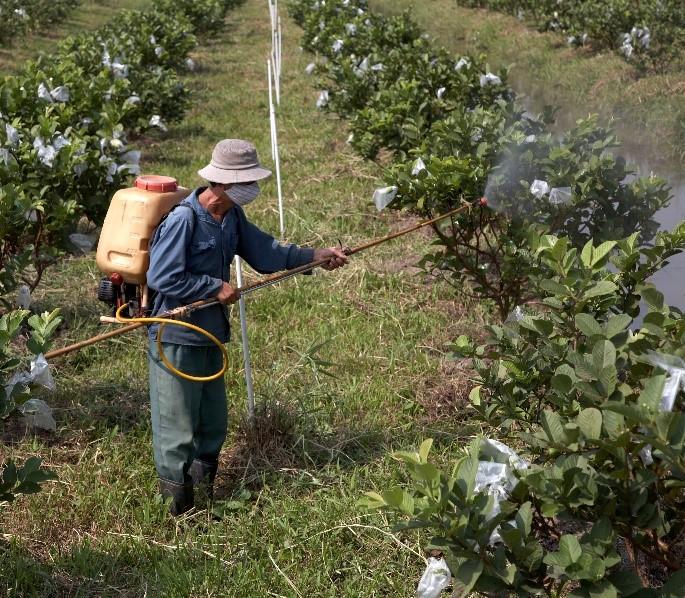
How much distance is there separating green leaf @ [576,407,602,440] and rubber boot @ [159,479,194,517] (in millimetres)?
1831

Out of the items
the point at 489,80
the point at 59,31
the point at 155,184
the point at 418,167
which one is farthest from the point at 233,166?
the point at 59,31

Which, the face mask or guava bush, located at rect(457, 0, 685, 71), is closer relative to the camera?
the face mask

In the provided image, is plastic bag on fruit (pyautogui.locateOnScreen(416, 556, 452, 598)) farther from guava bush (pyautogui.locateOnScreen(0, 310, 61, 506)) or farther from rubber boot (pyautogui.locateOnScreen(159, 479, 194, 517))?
rubber boot (pyautogui.locateOnScreen(159, 479, 194, 517))

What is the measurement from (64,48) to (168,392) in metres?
9.42

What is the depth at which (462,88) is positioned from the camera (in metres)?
7.20

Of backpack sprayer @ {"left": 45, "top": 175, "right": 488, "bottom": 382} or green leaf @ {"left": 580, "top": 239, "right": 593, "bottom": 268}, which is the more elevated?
green leaf @ {"left": 580, "top": 239, "right": 593, "bottom": 268}

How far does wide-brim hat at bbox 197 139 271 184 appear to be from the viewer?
10.5ft

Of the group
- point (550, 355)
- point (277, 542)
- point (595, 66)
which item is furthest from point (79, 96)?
point (595, 66)

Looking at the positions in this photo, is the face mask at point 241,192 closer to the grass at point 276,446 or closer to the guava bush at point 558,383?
the guava bush at point 558,383

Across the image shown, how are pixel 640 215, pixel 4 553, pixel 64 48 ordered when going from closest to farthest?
pixel 4 553 < pixel 640 215 < pixel 64 48

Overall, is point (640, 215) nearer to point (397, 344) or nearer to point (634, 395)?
point (397, 344)

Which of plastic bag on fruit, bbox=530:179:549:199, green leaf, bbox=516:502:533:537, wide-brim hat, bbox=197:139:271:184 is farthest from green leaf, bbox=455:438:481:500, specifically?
plastic bag on fruit, bbox=530:179:549:199

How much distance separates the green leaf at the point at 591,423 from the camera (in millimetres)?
2064

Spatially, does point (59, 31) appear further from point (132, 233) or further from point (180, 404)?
point (180, 404)
